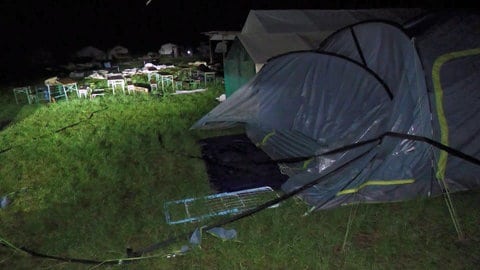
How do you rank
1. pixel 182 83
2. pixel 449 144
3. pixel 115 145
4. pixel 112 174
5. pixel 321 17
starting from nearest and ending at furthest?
pixel 449 144 → pixel 112 174 → pixel 115 145 → pixel 321 17 → pixel 182 83

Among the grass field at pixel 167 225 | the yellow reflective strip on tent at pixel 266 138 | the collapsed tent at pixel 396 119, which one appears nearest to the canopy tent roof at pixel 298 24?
the yellow reflective strip on tent at pixel 266 138

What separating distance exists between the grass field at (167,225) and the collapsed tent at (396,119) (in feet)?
1.07

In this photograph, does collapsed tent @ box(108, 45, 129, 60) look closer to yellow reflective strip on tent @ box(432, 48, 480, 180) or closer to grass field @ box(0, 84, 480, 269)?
grass field @ box(0, 84, 480, 269)

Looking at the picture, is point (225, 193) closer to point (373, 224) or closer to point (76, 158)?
point (373, 224)

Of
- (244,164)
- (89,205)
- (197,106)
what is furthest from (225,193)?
(197,106)

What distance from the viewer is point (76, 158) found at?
7.28m

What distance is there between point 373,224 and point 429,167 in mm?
1288

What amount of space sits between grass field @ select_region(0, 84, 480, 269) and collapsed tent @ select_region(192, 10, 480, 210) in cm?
A: 33

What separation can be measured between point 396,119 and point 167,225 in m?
3.76

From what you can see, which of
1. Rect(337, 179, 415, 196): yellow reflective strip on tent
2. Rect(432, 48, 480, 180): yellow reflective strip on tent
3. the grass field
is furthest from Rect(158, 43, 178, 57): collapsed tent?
Rect(337, 179, 415, 196): yellow reflective strip on tent

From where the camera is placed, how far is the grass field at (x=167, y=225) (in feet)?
12.8

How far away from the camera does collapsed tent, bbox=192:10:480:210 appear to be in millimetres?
4777

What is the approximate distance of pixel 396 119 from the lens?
16.3ft

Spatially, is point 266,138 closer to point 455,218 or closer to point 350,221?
point 350,221
